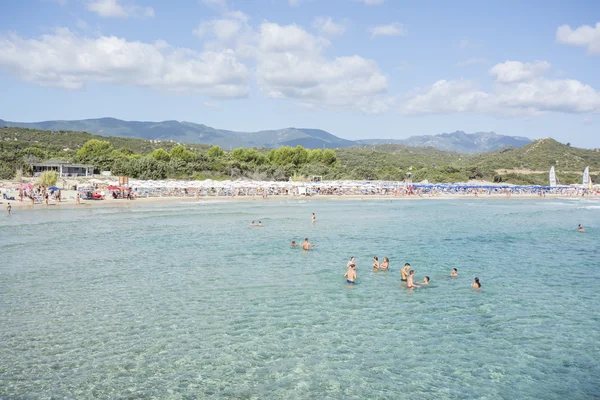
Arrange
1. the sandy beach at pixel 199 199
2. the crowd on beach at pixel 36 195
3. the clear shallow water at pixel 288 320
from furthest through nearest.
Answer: the crowd on beach at pixel 36 195
the sandy beach at pixel 199 199
the clear shallow water at pixel 288 320

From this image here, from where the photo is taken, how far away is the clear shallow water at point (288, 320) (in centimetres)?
723

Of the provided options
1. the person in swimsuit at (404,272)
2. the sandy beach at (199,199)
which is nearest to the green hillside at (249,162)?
the sandy beach at (199,199)

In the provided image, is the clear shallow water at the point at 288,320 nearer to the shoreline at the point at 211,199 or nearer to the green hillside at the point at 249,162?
the shoreline at the point at 211,199

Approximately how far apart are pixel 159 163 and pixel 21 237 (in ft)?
118

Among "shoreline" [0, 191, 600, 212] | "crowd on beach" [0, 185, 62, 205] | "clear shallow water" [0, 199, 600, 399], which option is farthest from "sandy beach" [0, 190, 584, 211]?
"clear shallow water" [0, 199, 600, 399]

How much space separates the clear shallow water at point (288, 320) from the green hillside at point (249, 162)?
37.0 metres

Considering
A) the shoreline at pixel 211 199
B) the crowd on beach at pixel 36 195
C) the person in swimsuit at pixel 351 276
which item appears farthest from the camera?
the crowd on beach at pixel 36 195

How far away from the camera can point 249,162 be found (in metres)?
68.2

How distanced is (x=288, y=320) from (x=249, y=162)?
194 feet

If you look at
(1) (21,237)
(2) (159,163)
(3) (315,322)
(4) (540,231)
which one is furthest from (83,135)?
(3) (315,322)

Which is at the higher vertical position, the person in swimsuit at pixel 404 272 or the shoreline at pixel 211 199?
the shoreline at pixel 211 199

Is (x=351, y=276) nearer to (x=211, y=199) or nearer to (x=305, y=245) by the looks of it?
(x=305, y=245)

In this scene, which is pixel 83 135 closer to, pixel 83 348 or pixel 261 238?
pixel 261 238

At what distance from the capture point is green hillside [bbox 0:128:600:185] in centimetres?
5538
